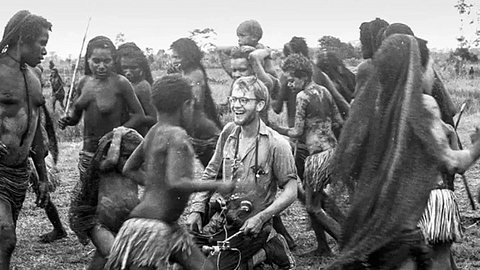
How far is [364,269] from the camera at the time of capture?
4301 millimetres

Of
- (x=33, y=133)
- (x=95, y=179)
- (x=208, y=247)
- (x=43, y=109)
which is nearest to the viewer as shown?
(x=208, y=247)

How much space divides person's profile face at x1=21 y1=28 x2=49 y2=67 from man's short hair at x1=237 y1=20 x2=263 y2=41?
335 cm

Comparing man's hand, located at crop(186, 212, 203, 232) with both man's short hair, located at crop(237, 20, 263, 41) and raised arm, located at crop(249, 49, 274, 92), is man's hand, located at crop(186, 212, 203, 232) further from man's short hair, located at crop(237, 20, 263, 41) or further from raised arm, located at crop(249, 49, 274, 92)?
man's short hair, located at crop(237, 20, 263, 41)

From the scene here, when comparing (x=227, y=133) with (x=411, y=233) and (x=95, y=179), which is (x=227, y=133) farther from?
(x=411, y=233)

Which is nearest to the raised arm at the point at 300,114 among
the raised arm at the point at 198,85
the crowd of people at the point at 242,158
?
the crowd of people at the point at 242,158

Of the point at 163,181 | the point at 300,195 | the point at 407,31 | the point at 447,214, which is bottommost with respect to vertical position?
the point at 300,195

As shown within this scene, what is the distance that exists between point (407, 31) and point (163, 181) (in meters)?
1.97

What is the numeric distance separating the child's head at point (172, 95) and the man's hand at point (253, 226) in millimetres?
754

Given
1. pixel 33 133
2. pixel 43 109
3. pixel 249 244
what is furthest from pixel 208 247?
pixel 43 109

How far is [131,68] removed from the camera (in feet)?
25.3

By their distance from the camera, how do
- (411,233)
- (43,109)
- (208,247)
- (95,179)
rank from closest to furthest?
(411,233) → (208,247) → (95,179) → (43,109)

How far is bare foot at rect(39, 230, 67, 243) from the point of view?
301 inches

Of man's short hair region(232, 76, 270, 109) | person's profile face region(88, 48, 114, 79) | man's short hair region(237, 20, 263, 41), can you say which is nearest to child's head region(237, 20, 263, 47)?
man's short hair region(237, 20, 263, 41)

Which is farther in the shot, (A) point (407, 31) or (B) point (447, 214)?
(A) point (407, 31)
